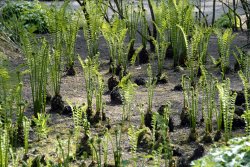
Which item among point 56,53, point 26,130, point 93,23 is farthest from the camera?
point 93,23

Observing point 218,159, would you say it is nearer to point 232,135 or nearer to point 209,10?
point 232,135

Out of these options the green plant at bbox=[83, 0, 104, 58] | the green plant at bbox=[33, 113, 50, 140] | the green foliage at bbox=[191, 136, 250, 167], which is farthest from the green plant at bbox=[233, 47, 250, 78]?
the green foliage at bbox=[191, 136, 250, 167]

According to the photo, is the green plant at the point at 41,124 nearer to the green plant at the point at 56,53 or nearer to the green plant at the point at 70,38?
the green plant at the point at 56,53

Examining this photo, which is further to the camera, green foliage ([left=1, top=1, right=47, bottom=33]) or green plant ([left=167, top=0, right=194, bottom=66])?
green foliage ([left=1, top=1, right=47, bottom=33])

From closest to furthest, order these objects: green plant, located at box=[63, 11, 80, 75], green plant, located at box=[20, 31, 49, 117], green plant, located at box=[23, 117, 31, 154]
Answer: green plant, located at box=[23, 117, 31, 154], green plant, located at box=[20, 31, 49, 117], green plant, located at box=[63, 11, 80, 75]

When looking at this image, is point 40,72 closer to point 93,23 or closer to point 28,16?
point 93,23

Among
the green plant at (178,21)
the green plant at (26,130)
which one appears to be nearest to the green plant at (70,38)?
the green plant at (178,21)

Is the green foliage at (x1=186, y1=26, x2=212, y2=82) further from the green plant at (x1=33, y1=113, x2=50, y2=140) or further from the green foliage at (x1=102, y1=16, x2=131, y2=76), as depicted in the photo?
the green plant at (x1=33, y1=113, x2=50, y2=140)

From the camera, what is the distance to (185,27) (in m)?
6.48

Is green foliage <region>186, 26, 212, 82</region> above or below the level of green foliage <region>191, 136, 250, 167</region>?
above

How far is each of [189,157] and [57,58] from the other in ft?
5.32

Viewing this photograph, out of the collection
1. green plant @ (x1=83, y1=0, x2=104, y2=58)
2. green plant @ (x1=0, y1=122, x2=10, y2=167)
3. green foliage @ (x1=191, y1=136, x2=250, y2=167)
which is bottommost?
green plant @ (x1=0, y1=122, x2=10, y2=167)

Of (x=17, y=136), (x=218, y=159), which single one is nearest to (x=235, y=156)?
(x=218, y=159)

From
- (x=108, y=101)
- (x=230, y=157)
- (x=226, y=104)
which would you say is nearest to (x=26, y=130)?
(x=226, y=104)
